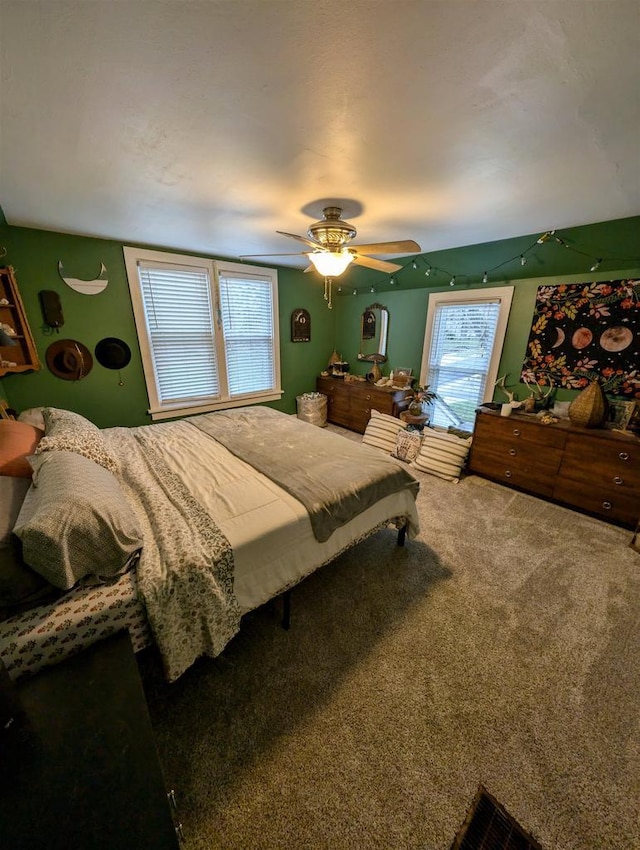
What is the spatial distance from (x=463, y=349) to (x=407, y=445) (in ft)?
4.29

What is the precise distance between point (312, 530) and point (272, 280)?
141 inches

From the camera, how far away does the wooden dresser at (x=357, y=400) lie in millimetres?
3850

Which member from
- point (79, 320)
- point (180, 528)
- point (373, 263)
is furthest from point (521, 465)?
point (79, 320)

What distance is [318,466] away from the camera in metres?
1.99

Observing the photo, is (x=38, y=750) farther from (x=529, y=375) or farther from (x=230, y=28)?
(x=529, y=375)

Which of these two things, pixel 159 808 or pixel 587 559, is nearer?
pixel 159 808

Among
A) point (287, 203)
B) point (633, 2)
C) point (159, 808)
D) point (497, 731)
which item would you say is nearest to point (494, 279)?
point (287, 203)

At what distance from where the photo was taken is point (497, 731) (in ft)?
4.02

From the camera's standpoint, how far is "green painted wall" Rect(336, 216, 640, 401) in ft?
7.98

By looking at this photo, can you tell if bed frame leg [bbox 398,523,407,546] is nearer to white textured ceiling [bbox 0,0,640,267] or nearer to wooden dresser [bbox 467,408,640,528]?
wooden dresser [bbox 467,408,640,528]

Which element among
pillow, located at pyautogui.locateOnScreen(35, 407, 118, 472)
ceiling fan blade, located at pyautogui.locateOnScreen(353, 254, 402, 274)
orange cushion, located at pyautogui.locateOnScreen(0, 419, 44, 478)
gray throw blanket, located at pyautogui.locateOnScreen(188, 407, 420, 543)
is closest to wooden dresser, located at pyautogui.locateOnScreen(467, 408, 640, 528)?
gray throw blanket, located at pyautogui.locateOnScreen(188, 407, 420, 543)

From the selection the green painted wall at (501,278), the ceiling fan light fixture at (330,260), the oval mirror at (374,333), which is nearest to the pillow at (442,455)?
the green painted wall at (501,278)

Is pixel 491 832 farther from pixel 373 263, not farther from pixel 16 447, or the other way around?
pixel 373 263

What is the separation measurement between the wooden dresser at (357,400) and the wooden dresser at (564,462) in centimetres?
105
